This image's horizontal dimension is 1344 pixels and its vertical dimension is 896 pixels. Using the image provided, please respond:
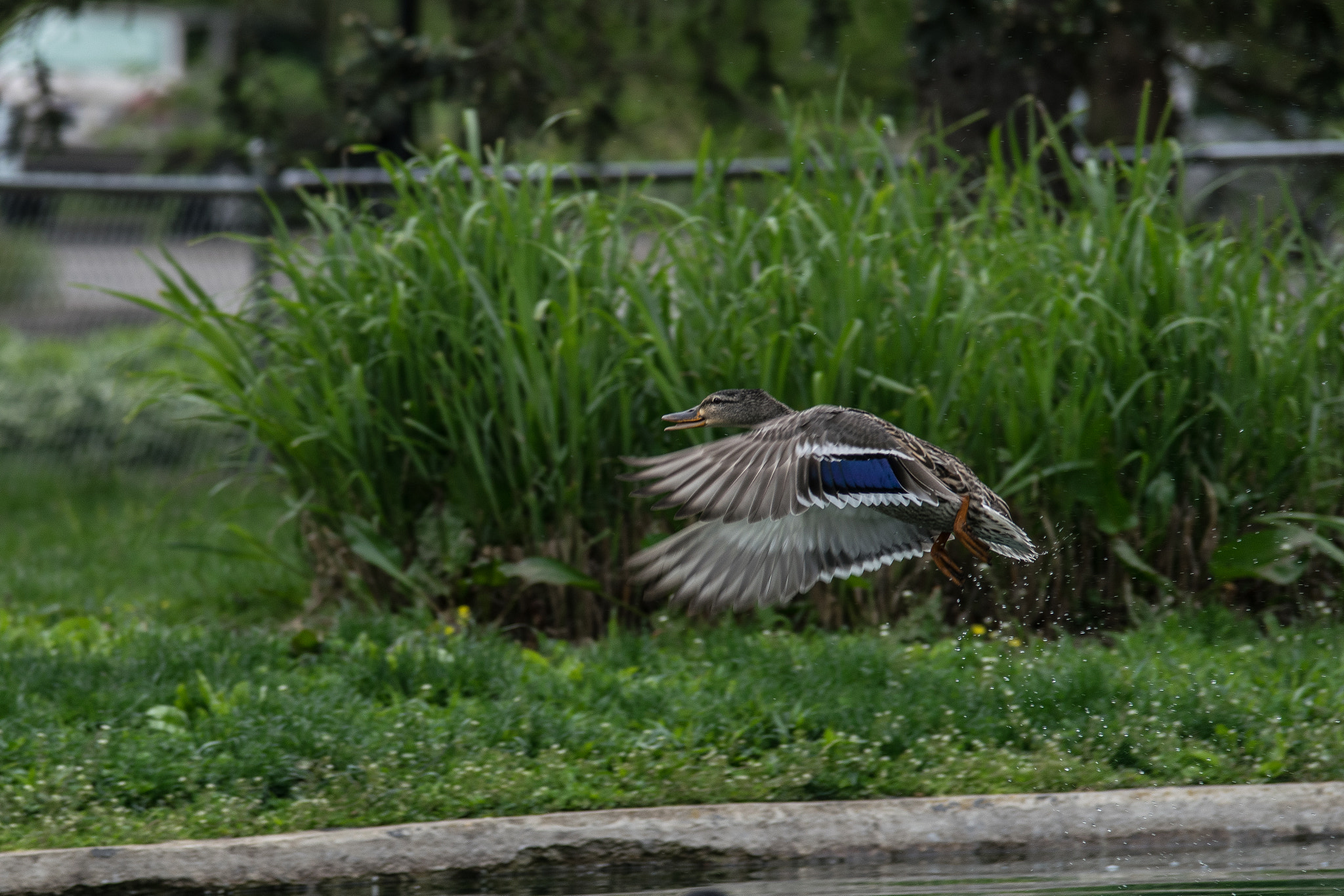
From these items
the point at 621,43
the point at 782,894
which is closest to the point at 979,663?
the point at 782,894

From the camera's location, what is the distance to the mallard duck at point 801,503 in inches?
160

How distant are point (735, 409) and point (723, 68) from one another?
8664mm

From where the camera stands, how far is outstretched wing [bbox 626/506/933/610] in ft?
15.1

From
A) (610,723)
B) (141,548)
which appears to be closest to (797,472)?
(610,723)

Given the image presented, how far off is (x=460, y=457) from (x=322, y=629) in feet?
3.09

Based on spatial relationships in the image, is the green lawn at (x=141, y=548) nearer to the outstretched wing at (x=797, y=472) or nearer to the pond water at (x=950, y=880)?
the pond water at (x=950, y=880)

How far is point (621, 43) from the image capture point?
13414 millimetres

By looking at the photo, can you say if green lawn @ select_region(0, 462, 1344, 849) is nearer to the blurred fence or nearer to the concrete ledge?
the concrete ledge

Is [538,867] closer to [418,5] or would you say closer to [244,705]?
[244,705]

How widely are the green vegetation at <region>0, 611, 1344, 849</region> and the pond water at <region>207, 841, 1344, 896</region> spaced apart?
0.24 m

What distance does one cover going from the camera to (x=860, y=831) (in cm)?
440

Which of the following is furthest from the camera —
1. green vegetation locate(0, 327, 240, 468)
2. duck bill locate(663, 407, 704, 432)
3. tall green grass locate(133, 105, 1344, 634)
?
green vegetation locate(0, 327, 240, 468)

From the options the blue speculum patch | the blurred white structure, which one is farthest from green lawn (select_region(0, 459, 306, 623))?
the blurred white structure

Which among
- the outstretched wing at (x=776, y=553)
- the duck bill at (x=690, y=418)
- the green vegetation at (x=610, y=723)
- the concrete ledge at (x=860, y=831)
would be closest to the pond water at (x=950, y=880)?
the concrete ledge at (x=860, y=831)
